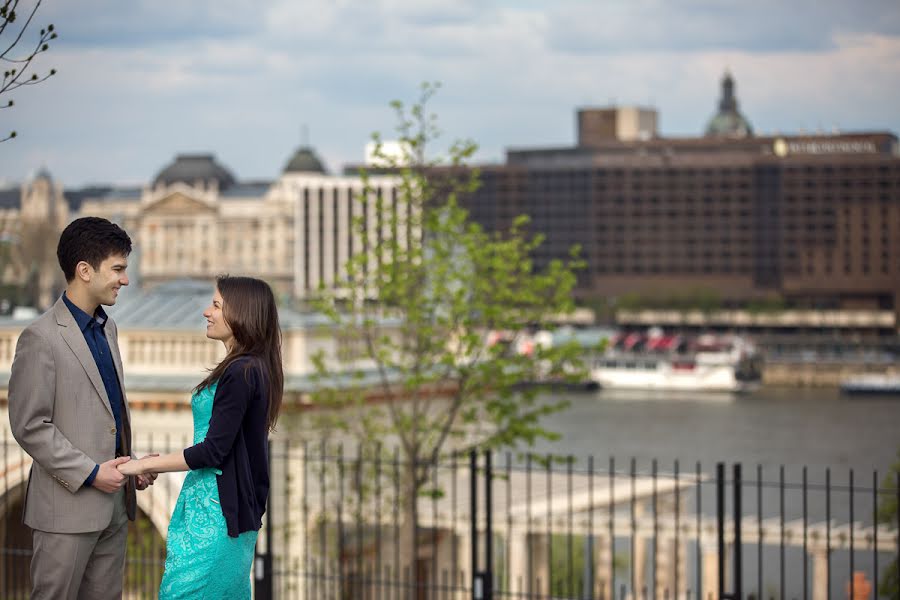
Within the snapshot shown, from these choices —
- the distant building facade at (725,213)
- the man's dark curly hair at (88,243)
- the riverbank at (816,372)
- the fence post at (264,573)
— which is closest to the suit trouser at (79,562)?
the man's dark curly hair at (88,243)

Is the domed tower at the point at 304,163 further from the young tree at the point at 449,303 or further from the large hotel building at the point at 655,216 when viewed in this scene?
the young tree at the point at 449,303

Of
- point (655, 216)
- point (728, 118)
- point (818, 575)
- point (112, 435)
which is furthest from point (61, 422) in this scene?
point (728, 118)

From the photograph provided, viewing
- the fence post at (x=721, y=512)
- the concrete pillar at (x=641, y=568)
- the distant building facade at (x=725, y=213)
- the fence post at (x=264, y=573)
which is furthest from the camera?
the distant building facade at (x=725, y=213)

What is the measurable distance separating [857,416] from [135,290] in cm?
5848

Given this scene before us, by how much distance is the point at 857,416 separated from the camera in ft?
234

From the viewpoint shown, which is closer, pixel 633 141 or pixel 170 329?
pixel 170 329

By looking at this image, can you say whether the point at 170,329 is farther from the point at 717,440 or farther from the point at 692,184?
the point at 692,184

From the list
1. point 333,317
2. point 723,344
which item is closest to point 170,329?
point 333,317

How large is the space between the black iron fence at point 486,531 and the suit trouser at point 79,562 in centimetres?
304

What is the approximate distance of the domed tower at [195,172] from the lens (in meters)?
138

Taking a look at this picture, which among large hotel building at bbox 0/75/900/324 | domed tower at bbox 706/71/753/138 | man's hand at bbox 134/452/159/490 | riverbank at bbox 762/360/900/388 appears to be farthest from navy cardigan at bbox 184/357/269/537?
domed tower at bbox 706/71/753/138

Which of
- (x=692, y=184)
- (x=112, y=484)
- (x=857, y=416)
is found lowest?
(x=857, y=416)

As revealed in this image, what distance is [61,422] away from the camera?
435 cm

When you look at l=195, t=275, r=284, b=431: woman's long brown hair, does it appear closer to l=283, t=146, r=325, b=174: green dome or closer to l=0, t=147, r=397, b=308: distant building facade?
l=0, t=147, r=397, b=308: distant building facade
